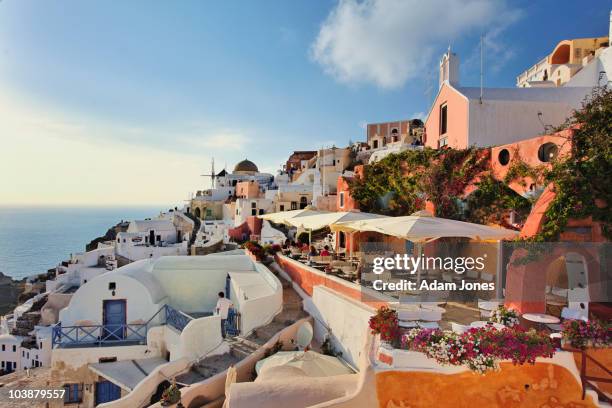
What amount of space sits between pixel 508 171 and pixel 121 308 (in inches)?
600

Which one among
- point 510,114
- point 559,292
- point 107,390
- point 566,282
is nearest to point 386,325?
point 559,292

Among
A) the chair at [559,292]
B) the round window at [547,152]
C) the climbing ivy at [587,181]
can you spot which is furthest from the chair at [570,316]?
the round window at [547,152]

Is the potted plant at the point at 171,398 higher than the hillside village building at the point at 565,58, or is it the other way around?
the hillside village building at the point at 565,58

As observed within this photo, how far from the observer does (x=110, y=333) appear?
1395cm

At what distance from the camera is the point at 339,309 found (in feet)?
33.1

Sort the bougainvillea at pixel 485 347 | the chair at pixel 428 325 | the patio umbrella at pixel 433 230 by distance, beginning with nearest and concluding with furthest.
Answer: the bougainvillea at pixel 485 347, the chair at pixel 428 325, the patio umbrella at pixel 433 230

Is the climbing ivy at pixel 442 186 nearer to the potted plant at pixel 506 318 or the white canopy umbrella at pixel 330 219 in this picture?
the white canopy umbrella at pixel 330 219

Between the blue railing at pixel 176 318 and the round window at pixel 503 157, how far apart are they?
12547 mm

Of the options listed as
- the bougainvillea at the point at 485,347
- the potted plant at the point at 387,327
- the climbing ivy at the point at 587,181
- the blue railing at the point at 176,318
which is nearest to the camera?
the bougainvillea at the point at 485,347

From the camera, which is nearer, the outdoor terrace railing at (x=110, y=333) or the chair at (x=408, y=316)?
the chair at (x=408, y=316)

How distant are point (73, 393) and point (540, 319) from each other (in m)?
14.9

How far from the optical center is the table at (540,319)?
6.85 meters

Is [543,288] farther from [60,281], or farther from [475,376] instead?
[60,281]

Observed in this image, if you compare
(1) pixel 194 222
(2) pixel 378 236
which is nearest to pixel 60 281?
(1) pixel 194 222
